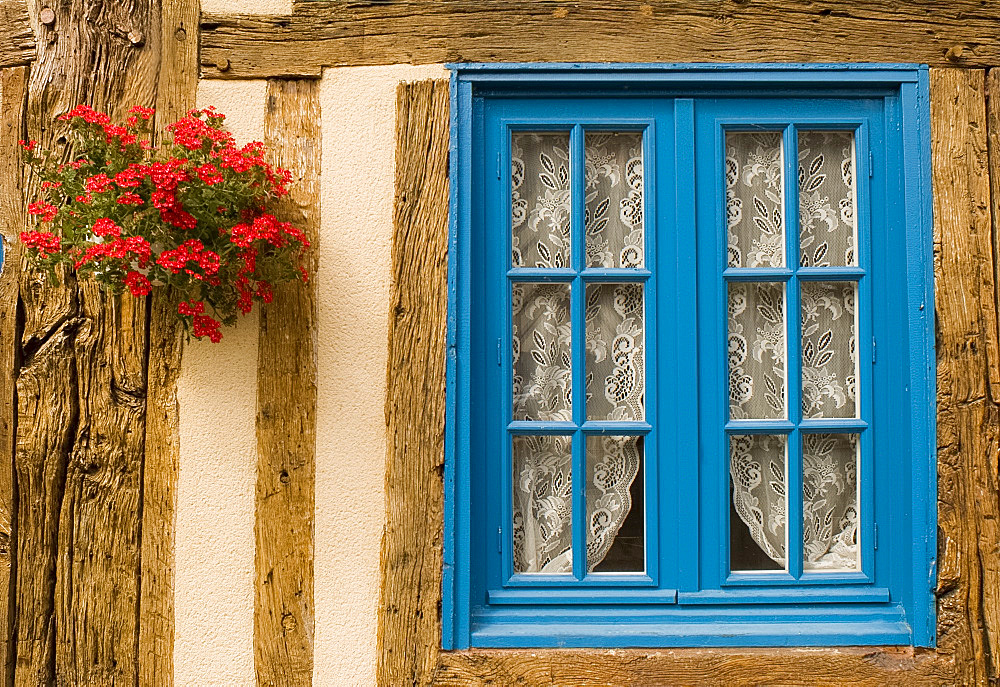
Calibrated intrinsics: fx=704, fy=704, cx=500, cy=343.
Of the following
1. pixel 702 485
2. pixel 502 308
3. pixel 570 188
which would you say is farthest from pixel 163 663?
pixel 570 188

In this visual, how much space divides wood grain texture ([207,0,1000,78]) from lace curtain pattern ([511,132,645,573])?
0.32m

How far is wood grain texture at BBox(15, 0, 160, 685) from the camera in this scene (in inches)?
92.2

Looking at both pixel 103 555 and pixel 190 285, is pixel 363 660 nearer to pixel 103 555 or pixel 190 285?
pixel 103 555

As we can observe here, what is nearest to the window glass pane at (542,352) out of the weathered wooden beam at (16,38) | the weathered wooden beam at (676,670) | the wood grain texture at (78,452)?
the weathered wooden beam at (676,670)

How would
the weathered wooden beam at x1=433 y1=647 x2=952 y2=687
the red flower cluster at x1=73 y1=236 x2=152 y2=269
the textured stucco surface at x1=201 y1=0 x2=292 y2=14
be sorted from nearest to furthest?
1. the red flower cluster at x1=73 y1=236 x2=152 y2=269
2. the weathered wooden beam at x1=433 y1=647 x2=952 y2=687
3. the textured stucco surface at x1=201 y1=0 x2=292 y2=14

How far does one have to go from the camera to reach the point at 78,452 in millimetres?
2365

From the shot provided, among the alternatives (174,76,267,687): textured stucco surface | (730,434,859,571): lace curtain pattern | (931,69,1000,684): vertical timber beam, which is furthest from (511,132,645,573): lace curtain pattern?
(931,69,1000,684): vertical timber beam

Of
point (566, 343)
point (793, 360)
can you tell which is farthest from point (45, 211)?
point (793, 360)

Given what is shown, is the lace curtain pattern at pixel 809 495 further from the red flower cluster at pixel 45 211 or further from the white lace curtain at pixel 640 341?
the red flower cluster at pixel 45 211

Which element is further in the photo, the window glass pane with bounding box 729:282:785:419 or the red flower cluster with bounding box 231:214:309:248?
the window glass pane with bounding box 729:282:785:419

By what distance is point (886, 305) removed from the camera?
2445 mm

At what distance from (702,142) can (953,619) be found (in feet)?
5.99

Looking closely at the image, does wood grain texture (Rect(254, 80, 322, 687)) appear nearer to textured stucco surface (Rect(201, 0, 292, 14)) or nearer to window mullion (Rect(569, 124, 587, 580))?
textured stucco surface (Rect(201, 0, 292, 14))

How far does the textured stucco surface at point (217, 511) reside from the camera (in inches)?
92.3
